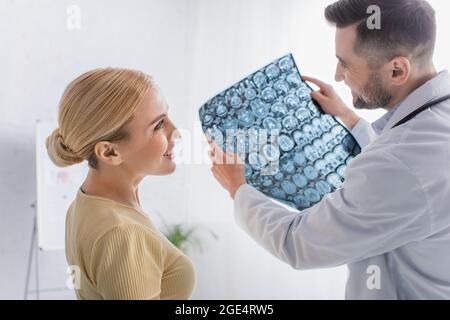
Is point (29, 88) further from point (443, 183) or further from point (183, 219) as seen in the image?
point (443, 183)

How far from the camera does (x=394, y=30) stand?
90 centimetres

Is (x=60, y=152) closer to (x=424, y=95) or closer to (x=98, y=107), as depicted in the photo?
(x=98, y=107)

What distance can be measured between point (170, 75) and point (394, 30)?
4.17 ft

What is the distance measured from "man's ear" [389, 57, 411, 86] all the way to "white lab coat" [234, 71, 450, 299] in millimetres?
34

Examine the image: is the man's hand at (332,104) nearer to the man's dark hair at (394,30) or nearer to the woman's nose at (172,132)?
the man's dark hair at (394,30)

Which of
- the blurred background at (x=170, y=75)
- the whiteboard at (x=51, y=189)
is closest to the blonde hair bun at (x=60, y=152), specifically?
the blurred background at (x=170, y=75)

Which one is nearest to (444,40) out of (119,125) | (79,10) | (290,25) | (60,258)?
(290,25)

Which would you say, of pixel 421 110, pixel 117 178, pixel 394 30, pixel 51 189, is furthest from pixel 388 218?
pixel 51 189

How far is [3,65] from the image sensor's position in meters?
1.86

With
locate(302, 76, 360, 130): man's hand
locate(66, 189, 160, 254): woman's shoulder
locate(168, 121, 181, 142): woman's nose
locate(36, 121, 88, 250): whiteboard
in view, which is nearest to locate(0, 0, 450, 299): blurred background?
locate(36, 121, 88, 250): whiteboard

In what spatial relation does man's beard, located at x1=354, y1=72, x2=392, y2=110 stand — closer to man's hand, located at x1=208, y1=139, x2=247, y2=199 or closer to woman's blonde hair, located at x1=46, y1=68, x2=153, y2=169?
man's hand, located at x1=208, y1=139, x2=247, y2=199

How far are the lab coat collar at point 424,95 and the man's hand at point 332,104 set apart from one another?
11 centimetres

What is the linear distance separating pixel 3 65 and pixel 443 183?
5.00 feet

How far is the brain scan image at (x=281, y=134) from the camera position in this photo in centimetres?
92
